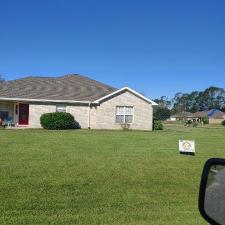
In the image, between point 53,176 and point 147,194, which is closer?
point 147,194

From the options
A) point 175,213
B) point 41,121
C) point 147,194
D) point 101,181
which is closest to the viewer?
point 175,213

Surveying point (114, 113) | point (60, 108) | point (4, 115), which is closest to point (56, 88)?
point (60, 108)

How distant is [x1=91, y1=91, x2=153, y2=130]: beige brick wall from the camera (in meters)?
36.3

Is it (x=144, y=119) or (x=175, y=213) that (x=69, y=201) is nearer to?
(x=175, y=213)

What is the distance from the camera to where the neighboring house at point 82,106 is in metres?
35.5

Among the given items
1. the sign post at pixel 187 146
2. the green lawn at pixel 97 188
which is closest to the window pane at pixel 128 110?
the sign post at pixel 187 146

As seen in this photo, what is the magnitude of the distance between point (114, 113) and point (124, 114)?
2.92 feet

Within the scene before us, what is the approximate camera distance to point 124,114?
36.8 meters

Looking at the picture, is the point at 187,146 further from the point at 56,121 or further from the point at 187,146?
the point at 56,121

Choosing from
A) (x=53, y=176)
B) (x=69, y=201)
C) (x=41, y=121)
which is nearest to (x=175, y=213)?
(x=69, y=201)

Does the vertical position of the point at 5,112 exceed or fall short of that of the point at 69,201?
it exceeds it

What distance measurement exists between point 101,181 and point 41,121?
2492cm

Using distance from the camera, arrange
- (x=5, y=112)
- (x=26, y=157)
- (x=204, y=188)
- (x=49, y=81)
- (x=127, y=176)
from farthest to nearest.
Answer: (x=49, y=81) < (x=5, y=112) < (x=26, y=157) < (x=127, y=176) < (x=204, y=188)

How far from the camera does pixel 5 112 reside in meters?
36.6
